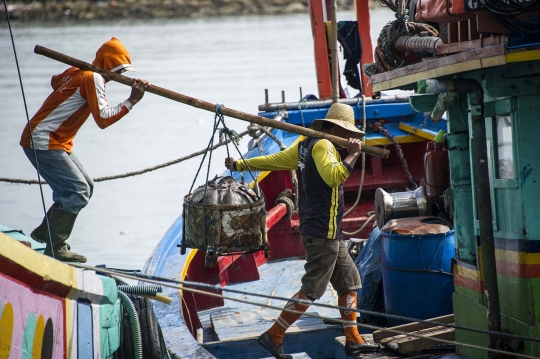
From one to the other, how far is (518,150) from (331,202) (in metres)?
1.54

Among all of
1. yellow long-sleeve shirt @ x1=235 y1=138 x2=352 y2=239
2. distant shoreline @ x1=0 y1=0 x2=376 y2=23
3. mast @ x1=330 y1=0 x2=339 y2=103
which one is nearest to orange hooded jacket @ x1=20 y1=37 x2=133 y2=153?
yellow long-sleeve shirt @ x1=235 y1=138 x2=352 y2=239

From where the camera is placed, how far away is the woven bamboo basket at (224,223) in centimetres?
597

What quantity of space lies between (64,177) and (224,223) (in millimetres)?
1335

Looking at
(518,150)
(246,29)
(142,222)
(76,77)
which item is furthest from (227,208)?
(246,29)

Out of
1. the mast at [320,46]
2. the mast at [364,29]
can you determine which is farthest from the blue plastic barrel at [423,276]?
the mast at [364,29]

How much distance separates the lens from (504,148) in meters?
5.32

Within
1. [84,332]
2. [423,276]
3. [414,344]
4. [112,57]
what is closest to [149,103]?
[112,57]

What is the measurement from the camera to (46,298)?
15.1 feet

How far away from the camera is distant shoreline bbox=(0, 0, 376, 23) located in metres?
67.5

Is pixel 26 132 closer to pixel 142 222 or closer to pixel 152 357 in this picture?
pixel 152 357

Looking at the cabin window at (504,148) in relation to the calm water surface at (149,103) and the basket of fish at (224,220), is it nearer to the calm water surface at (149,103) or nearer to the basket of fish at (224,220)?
the basket of fish at (224,220)

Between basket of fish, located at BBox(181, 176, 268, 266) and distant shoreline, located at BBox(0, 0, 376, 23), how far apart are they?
61.3m

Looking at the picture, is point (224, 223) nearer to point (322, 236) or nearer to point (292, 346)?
point (322, 236)

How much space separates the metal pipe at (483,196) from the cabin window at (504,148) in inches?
3.9
